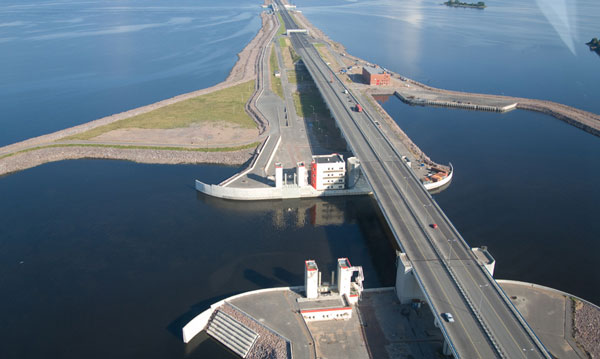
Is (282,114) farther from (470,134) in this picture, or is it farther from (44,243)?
(44,243)

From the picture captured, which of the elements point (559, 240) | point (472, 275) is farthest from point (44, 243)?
point (559, 240)

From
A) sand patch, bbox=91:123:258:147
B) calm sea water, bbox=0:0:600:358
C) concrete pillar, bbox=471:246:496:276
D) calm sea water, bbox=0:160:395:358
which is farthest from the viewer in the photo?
sand patch, bbox=91:123:258:147

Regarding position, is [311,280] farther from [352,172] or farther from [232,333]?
[352,172]

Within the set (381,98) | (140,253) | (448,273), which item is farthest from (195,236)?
(381,98)

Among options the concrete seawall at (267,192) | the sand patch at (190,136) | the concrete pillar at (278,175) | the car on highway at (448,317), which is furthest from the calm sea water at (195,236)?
the car on highway at (448,317)

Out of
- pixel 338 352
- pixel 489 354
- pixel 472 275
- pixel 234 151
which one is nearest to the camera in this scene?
pixel 489 354

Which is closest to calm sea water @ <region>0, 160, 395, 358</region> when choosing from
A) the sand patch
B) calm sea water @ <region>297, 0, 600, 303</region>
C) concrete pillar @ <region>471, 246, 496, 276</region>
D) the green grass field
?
concrete pillar @ <region>471, 246, 496, 276</region>

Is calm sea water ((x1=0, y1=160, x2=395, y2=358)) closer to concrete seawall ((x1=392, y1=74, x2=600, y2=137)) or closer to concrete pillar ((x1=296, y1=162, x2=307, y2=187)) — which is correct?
concrete pillar ((x1=296, y1=162, x2=307, y2=187))
